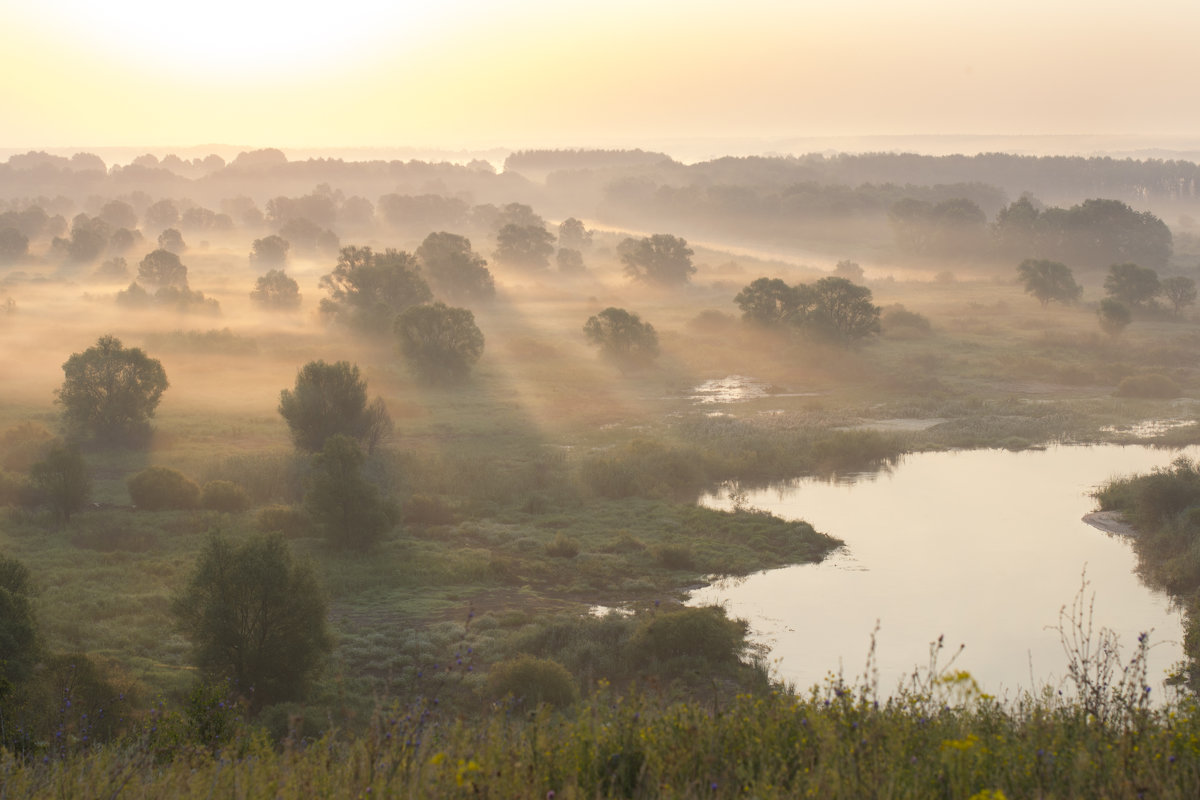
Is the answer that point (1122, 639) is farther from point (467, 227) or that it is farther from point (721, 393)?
point (467, 227)

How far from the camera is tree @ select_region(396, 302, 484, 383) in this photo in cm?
6550

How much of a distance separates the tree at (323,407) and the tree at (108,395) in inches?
369

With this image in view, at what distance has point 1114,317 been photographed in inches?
3014

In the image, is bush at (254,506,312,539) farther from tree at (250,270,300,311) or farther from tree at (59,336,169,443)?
tree at (250,270,300,311)

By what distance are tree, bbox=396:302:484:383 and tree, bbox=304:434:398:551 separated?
30.7 meters

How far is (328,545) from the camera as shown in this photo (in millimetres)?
33875

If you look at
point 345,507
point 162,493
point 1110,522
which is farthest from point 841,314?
point 162,493

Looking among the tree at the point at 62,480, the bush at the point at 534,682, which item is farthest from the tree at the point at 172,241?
the bush at the point at 534,682

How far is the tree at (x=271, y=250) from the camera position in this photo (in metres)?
136

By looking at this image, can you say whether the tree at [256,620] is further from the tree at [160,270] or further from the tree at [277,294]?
the tree at [160,270]

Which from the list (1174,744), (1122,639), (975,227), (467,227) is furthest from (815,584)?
(467,227)

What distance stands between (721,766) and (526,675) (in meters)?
13.8

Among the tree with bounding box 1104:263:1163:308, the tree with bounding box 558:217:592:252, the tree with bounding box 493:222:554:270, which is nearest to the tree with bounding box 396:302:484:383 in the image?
the tree with bounding box 1104:263:1163:308

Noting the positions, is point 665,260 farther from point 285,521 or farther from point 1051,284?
point 285,521
